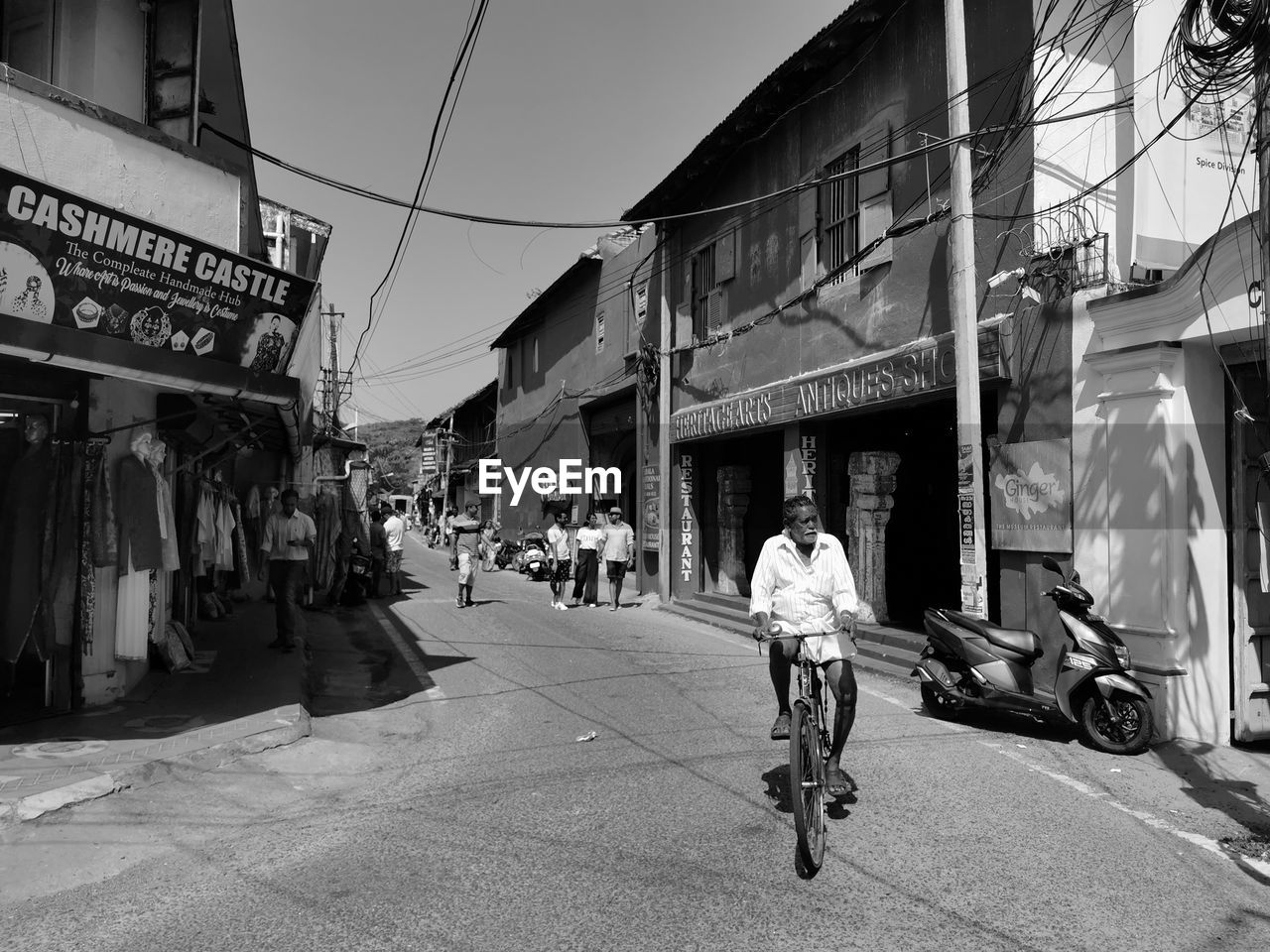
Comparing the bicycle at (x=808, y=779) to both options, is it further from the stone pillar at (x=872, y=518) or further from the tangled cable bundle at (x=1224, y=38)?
the stone pillar at (x=872, y=518)

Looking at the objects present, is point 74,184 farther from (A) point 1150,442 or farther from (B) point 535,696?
(A) point 1150,442

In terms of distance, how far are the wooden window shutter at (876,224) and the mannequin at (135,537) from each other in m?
8.54

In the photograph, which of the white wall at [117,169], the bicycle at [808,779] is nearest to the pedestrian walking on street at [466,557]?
the white wall at [117,169]

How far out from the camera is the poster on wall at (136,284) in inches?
218

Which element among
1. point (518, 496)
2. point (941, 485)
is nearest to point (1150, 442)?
point (941, 485)

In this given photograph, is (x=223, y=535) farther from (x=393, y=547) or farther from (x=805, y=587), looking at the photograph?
(x=805, y=587)

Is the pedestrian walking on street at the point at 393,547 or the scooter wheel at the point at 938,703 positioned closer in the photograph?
the scooter wheel at the point at 938,703

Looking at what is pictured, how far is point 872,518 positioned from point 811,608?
281 inches

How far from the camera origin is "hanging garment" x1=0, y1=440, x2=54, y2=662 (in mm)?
6719

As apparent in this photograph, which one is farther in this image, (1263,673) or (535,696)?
(535,696)

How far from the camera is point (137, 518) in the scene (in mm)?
7289

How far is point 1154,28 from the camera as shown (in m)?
8.54

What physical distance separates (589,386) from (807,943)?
2172 centimetres

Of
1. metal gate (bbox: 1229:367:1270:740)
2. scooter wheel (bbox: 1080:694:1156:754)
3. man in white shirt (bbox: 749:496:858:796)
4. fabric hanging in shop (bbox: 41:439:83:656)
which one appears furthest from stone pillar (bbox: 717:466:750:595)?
fabric hanging in shop (bbox: 41:439:83:656)
